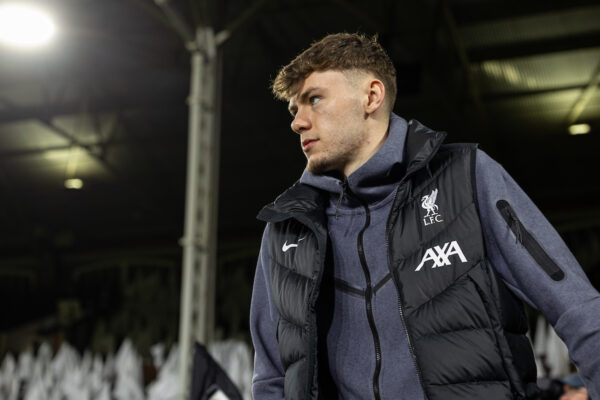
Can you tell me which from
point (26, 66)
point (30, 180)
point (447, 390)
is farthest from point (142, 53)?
point (447, 390)

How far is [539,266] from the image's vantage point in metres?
1.46

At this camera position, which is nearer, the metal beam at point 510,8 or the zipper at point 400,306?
the zipper at point 400,306

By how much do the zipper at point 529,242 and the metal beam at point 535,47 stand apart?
27.6ft

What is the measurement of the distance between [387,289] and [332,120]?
464 millimetres

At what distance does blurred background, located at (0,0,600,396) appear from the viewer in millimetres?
8836

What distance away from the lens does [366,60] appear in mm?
1837

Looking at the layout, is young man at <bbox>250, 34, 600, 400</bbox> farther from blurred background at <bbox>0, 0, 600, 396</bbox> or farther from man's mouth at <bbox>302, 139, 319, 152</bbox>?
blurred background at <bbox>0, 0, 600, 396</bbox>

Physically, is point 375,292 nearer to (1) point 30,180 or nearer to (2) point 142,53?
(2) point 142,53

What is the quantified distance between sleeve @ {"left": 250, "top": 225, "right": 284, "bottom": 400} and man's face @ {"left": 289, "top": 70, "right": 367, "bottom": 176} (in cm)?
28

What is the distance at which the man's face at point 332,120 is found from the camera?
1.79 m

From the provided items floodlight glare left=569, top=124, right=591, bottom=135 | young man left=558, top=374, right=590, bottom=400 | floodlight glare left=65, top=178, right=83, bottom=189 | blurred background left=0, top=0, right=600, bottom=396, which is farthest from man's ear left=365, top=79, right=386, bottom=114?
floodlight glare left=65, top=178, right=83, bottom=189

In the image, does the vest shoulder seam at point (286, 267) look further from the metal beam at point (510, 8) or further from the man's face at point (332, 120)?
the metal beam at point (510, 8)

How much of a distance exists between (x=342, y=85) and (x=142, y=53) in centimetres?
782

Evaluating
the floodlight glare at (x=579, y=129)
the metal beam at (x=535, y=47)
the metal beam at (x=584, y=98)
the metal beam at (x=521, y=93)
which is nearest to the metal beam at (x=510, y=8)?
the metal beam at (x=535, y=47)
